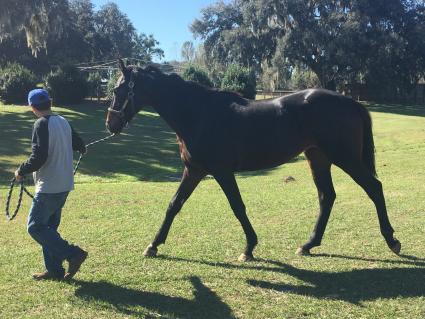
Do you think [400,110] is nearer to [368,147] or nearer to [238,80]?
[238,80]

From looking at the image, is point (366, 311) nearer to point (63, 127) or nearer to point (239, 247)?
point (239, 247)

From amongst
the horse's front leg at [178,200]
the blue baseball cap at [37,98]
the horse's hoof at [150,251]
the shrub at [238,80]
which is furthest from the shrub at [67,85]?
the blue baseball cap at [37,98]

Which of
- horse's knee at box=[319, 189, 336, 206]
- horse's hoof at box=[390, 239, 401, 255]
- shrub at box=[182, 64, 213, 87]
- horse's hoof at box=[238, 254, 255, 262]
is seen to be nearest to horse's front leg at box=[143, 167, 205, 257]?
horse's hoof at box=[238, 254, 255, 262]

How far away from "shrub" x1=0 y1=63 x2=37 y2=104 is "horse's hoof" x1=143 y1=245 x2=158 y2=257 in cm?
3353

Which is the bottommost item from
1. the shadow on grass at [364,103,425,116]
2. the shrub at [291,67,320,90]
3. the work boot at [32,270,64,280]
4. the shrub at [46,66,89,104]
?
the work boot at [32,270,64,280]

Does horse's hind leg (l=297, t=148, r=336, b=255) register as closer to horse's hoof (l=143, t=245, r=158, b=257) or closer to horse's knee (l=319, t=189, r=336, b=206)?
horse's knee (l=319, t=189, r=336, b=206)

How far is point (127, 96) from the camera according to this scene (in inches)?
210

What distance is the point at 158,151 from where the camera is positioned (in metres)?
20.6

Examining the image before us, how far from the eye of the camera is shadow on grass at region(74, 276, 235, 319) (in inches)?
153

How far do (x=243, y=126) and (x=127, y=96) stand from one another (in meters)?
1.37

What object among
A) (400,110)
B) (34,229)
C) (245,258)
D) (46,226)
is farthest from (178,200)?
(400,110)

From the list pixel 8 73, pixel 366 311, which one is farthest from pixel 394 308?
pixel 8 73

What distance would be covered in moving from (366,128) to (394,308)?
231cm

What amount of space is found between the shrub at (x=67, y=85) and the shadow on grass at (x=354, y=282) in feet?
109
